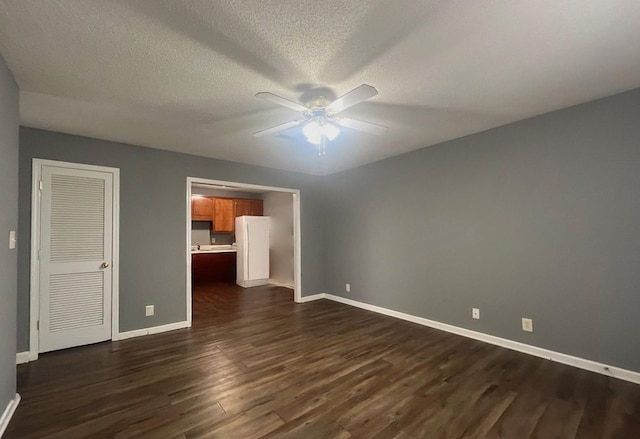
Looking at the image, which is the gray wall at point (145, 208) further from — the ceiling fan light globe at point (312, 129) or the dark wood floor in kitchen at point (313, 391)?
the ceiling fan light globe at point (312, 129)

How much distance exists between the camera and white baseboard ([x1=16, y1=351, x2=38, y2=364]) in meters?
2.67

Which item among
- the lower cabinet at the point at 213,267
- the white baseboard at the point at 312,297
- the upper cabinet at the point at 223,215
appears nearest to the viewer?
the white baseboard at the point at 312,297

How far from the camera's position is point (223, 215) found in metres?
6.98

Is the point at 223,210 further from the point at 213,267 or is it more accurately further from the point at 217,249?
the point at 213,267

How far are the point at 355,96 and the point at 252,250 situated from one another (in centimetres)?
510

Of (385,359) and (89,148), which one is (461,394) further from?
(89,148)

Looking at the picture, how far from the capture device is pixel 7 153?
5.86 feet

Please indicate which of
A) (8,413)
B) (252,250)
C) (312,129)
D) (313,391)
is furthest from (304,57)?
(252,250)

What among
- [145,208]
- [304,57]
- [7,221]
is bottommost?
[7,221]

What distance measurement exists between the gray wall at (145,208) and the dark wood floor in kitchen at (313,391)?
1.61ft

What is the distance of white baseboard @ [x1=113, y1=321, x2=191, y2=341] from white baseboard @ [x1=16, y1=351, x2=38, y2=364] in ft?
2.14

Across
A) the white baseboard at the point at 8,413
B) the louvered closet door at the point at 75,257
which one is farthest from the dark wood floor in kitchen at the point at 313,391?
the louvered closet door at the point at 75,257

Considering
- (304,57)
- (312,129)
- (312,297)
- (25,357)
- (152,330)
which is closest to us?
(304,57)

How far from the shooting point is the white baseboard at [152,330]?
327 centimetres
